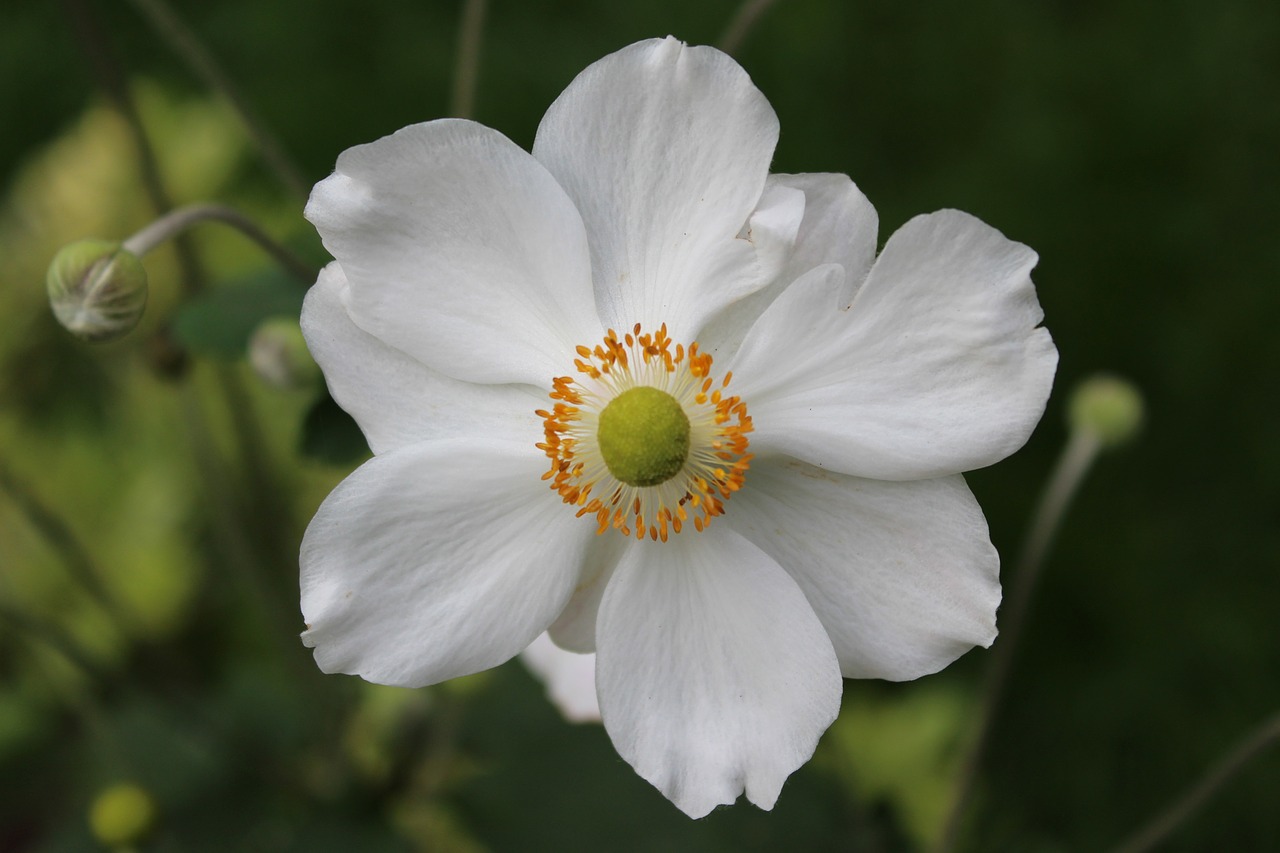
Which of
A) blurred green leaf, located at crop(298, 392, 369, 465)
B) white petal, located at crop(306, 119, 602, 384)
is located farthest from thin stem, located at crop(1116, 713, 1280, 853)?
blurred green leaf, located at crop(298, 392, 369, 465)

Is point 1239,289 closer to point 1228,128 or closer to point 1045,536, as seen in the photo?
point 1228,128

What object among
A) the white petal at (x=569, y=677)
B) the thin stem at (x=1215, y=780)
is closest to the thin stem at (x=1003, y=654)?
the thin stem at (x=1215, y=780)

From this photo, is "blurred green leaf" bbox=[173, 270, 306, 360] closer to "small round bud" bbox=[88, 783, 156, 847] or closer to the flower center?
the flower center

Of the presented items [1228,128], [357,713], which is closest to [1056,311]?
[1228,128]

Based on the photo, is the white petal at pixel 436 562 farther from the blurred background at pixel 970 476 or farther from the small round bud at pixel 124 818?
the blurred background at pixel 970 476

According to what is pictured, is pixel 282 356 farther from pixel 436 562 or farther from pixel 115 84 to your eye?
pixel 115 84
